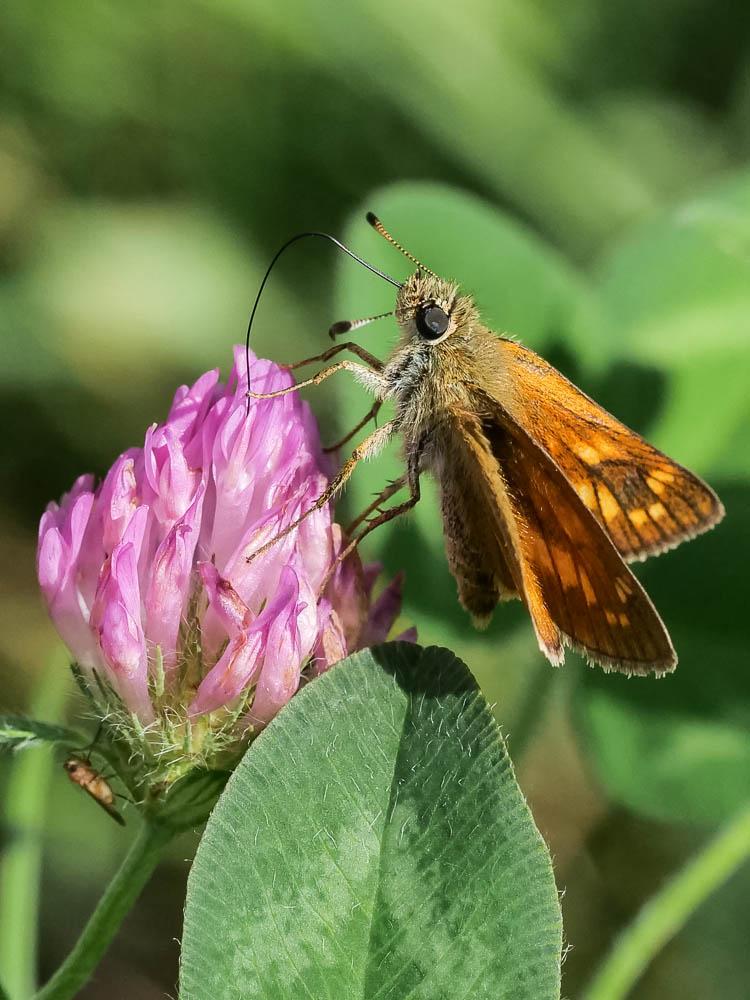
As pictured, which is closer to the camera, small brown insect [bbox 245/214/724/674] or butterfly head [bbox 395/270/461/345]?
small brown insect [bbox 245/214/724/674]

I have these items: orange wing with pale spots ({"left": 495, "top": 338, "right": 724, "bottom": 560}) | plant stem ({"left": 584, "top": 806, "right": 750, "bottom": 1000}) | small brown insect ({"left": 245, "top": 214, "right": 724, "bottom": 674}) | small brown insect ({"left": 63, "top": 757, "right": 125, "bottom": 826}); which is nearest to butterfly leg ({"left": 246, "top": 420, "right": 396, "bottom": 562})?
small brown insect ({"left": 245, "top": 214, "right": 724, "bottom": 674})

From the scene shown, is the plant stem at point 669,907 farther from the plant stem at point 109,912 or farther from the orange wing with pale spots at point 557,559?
the plant stem at point 109,912

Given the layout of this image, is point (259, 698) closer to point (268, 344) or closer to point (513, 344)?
point (513, 344)

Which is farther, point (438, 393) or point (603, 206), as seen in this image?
point (603, 206)

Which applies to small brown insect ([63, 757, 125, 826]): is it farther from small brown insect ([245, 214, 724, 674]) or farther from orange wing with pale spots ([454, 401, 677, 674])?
orange wing with pale spots ([454, 401, 677, 674])

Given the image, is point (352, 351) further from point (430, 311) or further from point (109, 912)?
point (109, 912)

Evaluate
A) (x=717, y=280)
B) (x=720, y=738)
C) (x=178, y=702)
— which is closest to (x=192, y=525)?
(x=178, y=702)

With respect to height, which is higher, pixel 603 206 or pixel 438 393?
pixel 603 206

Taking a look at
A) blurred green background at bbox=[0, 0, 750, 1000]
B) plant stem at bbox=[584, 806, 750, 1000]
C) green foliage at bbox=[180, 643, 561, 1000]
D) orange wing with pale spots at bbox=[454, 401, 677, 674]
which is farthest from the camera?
blurred green background at bbox=[0, 0, 750, 1000]
